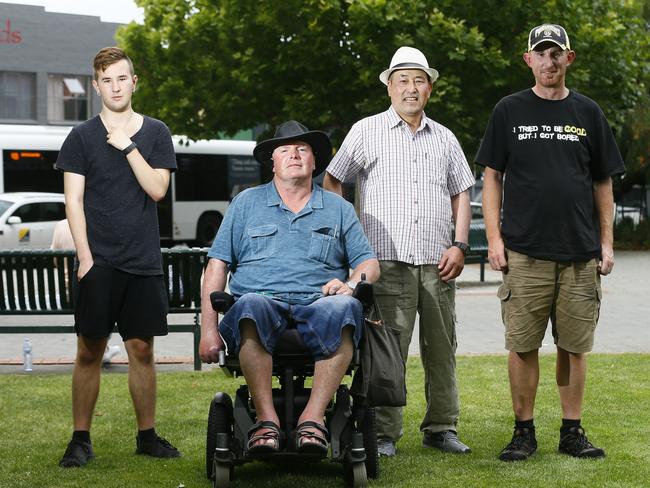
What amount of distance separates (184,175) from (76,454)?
26256mm

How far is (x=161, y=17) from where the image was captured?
26.0 metres

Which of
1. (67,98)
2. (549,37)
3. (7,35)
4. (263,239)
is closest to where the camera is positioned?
(263,239)

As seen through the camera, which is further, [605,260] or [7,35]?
[7,35]

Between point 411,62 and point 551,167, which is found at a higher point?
point 411,62

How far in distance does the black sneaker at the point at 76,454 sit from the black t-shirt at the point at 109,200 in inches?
36.8

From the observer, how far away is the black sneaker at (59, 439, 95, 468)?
567 centimetres

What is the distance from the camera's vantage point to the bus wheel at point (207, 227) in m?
31.5

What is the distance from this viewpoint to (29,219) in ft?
77.5

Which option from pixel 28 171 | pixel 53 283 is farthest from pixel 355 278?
pixel 28 171

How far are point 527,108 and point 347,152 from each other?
98cm

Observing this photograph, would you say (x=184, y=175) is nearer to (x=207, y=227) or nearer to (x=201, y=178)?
(x=201, y=178)

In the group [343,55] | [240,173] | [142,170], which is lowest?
[142,170]

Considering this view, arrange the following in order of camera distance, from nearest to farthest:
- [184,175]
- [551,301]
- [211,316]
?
[211,316] < [551,301] < [184,175]

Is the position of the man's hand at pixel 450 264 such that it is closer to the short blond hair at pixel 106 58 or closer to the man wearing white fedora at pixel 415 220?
the man wearing white fedora at pixel 415 220
